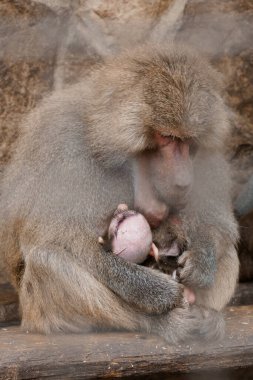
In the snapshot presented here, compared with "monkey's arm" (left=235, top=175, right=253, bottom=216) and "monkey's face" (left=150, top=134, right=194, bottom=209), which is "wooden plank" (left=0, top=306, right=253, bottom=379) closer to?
"monkey's face" (left=150, top=134, right=194, bottom=209)

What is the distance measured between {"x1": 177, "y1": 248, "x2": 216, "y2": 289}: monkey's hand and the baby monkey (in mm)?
35

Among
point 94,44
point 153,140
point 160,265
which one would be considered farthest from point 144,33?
point 160,265

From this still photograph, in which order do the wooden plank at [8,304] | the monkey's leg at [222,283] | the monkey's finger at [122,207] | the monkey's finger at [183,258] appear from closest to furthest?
the monkey's finger at [122,207]
the monkey's finger at [183,258]
the monkey's leg at [222,283]
the wooden plank at [8,304]

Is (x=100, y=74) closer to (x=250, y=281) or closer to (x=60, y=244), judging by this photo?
(x=60, y=244)

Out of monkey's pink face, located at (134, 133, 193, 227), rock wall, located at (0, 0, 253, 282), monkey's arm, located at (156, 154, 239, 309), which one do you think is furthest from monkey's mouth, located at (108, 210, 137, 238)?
rock wall, located at (0, 0, 253, 282)

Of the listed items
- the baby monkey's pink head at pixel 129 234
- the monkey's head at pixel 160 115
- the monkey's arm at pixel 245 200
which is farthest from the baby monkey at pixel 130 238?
the monkey's arm at pixel 245 200

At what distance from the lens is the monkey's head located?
10.5ft

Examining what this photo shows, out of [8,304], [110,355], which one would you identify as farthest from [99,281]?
[8,304]

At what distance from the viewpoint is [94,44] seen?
3.80 m

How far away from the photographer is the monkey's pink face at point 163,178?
327 centimetres

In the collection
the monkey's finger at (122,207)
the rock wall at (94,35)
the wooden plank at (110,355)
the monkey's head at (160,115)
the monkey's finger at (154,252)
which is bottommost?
the wooden plank at (110,355)

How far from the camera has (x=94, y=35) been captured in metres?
3.76

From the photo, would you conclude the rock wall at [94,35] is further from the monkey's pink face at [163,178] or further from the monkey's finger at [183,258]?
the monkey's finger at [183,258]

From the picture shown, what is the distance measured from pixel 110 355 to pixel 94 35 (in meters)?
1.32
